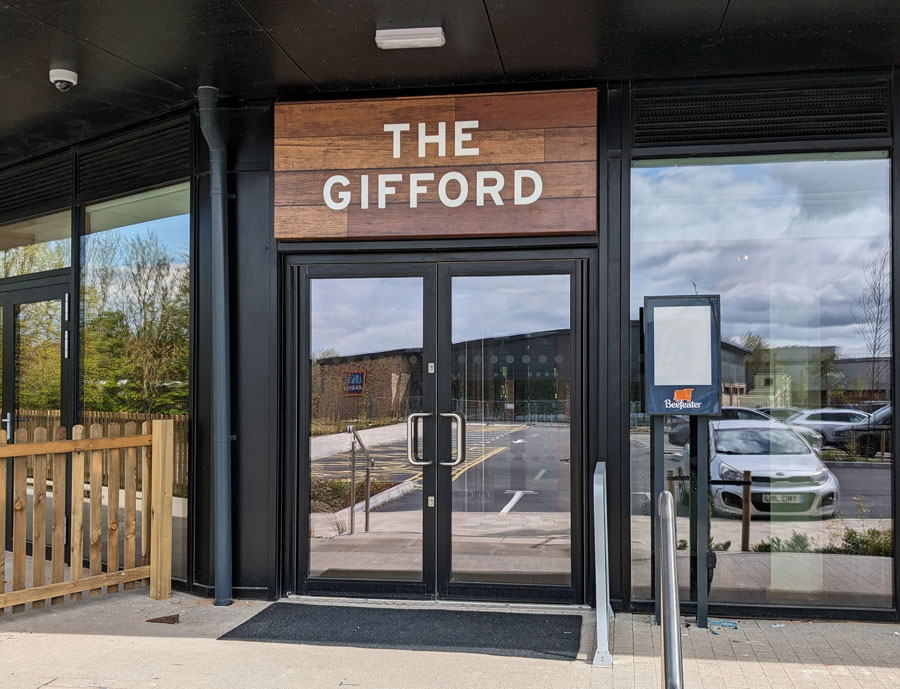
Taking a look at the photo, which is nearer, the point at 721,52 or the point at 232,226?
the point at 721,52

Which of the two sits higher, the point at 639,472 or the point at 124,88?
the point at 124,88

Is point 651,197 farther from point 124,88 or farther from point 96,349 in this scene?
point 96,349

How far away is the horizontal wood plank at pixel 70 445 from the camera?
4953 millimetres

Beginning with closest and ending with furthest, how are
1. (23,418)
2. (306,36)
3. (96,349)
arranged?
1. (306,36)
2. (96,349)
3. (23,418)

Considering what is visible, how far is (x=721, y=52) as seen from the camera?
4.73 metres

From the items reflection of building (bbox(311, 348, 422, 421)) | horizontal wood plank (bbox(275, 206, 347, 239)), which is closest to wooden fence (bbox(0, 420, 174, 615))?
reflection of building (bbox(311, 348, 422, 421))

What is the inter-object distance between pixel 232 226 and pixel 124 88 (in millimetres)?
1071

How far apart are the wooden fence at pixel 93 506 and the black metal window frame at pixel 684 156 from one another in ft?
9.28

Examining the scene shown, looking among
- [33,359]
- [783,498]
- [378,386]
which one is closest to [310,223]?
[378,386]

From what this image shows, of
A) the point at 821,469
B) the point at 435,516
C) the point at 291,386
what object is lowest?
the point at 435,516

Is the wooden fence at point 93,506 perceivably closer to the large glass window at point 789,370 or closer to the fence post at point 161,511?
the fence post at point 161,511

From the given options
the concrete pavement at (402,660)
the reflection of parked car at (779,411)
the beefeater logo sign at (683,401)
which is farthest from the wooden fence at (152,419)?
the reflection of parked car at (779,411)

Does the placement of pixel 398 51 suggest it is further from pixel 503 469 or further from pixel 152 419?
pixel 152 419

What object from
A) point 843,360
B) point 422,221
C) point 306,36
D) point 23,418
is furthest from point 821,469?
point 23,418
